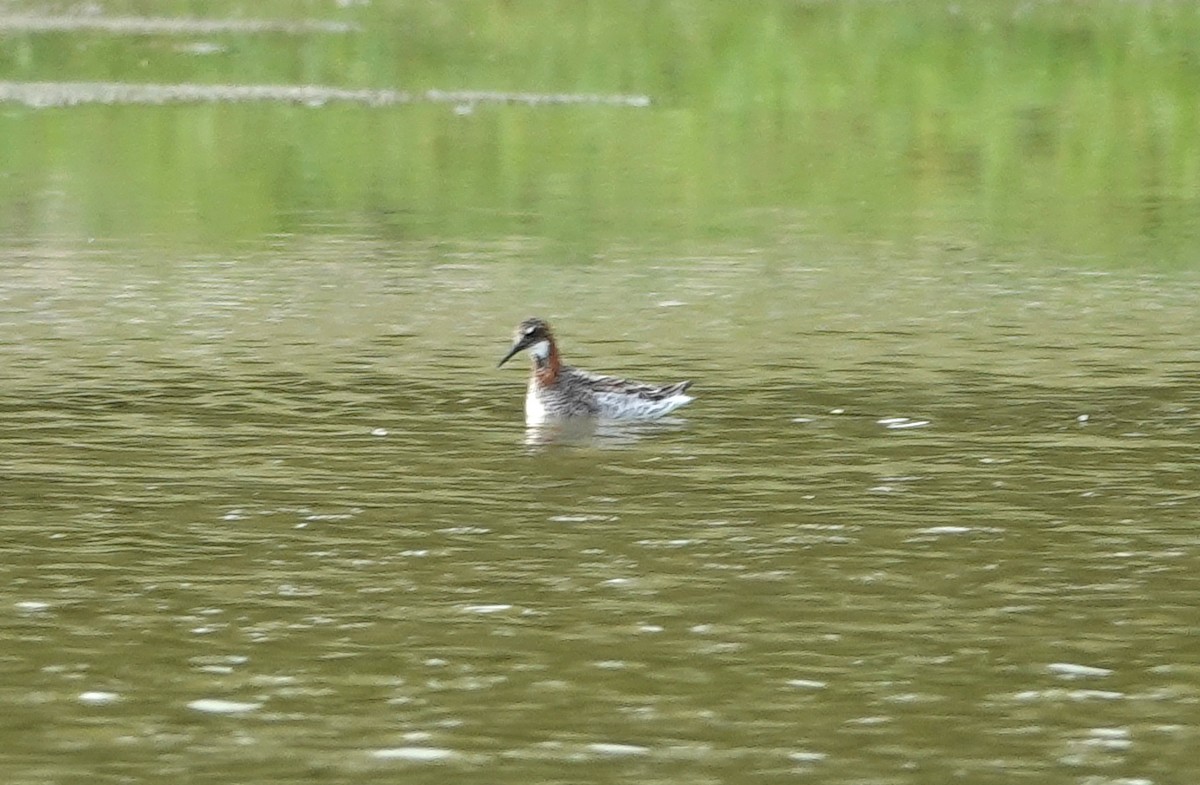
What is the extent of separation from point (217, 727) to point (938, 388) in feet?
26.1

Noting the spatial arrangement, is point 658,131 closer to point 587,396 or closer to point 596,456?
point 587,396

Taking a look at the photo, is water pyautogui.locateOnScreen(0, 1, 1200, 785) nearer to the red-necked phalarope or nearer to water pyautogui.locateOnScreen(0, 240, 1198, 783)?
water pyautogui.locateOnScreen(0, 240, 1198, 783)

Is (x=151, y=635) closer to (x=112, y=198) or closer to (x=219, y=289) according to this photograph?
(x=219, y=289)

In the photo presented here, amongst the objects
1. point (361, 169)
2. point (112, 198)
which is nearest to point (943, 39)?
point (361, 169)

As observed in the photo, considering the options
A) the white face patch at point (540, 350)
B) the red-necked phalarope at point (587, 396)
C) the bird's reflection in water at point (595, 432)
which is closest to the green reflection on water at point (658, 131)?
the white face patch at point (540, 350)

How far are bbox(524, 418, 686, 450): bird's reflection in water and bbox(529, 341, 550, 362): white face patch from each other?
0.44m

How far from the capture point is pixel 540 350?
16156mm

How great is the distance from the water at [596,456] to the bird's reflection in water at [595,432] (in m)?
0.06

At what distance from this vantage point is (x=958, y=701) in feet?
32.1

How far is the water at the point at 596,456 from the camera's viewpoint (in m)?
9.58

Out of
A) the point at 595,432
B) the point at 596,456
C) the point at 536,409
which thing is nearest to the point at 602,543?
the point at 596,456

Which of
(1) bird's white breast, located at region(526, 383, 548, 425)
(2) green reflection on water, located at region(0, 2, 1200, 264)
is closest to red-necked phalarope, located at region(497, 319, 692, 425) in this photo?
(1) bird's white breast, located at region(526, 383, 548, 425)

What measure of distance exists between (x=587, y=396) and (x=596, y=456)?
41.2 inches

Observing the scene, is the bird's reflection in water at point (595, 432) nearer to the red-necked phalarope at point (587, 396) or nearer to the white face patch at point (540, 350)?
the red-necked phalarope at point (587, 396)
